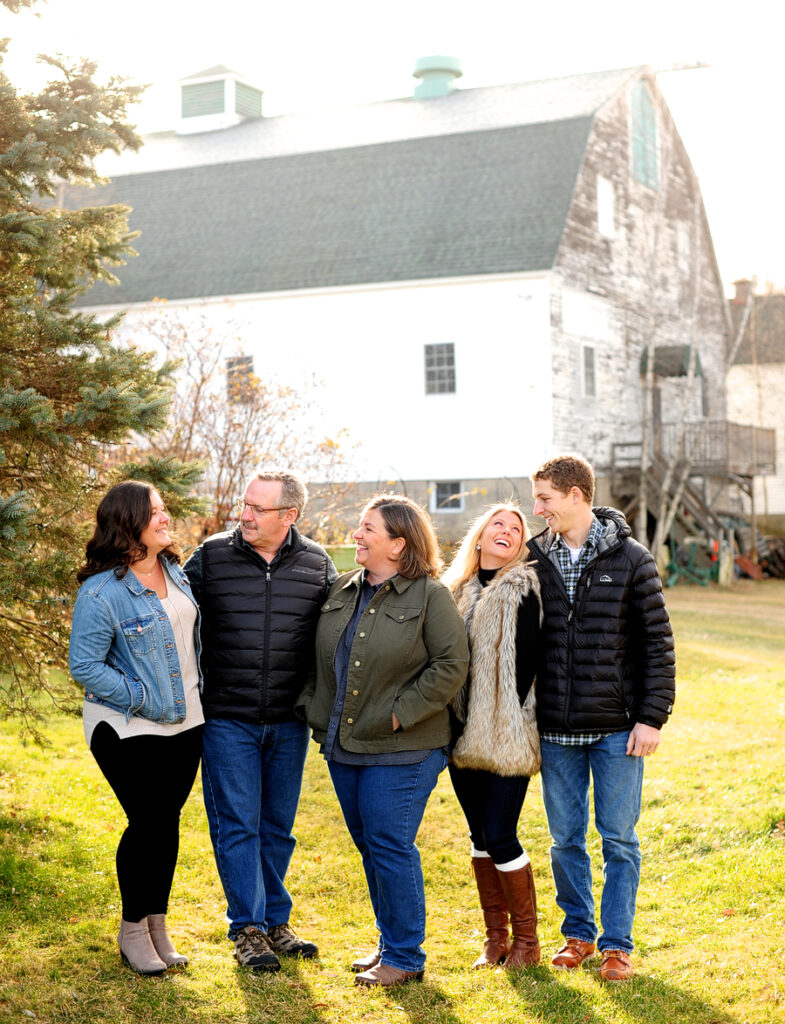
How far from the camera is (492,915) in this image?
5.48 m

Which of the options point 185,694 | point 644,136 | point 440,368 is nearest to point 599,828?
point 185,694

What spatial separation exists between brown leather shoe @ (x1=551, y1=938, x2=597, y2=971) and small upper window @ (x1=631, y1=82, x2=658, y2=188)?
24425mm

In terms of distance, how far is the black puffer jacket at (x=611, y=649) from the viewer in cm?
516

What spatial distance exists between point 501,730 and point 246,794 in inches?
45.8

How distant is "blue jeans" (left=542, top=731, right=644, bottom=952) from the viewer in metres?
5.25

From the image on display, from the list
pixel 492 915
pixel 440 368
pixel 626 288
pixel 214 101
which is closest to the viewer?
pixel 492 915

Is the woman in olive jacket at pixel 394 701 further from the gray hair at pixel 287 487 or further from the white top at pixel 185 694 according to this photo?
the white top at pixel 185 694

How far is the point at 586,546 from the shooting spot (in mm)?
5320

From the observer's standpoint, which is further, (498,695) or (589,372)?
(589,372)

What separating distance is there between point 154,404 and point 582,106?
2236 cm

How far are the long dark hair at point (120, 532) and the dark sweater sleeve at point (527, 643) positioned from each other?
5.37 ft

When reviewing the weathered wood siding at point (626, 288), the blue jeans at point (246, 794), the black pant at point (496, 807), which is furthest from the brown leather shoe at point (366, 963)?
the weathered wood siding at point (626, 288)

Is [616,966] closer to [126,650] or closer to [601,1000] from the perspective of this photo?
[601,1000]

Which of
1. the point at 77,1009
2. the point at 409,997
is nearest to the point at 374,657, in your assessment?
the point at 409,997
